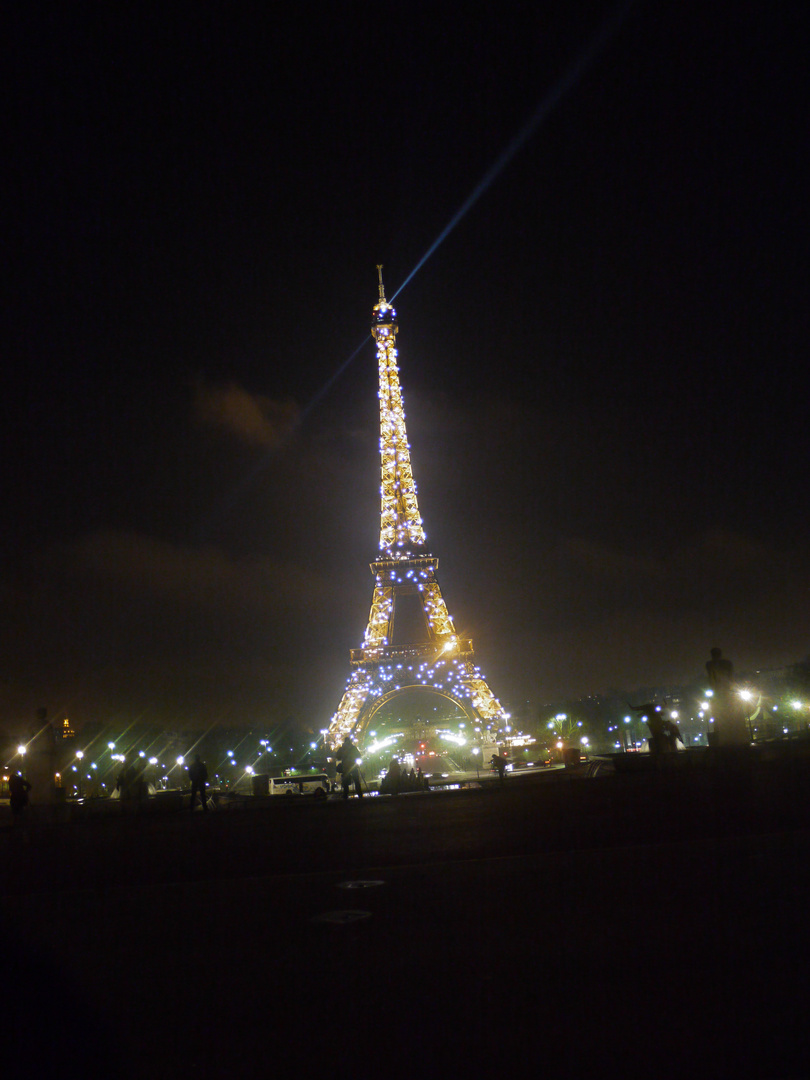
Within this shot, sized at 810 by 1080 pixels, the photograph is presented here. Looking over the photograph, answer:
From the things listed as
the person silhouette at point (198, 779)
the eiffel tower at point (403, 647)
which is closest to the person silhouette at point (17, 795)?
the person silhouette at point (198, 779)

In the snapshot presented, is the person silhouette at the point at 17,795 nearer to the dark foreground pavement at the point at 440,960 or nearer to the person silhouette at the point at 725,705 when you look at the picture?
the dark foreground pavement at the point at 440,960

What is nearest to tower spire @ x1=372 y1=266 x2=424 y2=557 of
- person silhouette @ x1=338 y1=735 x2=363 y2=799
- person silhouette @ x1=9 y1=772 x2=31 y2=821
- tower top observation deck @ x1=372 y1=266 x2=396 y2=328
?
tower top observation deck @ x1=372 y1=266 x2=396 y2=328

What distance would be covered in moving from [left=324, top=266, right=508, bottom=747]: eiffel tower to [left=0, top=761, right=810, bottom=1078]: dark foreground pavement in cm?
5881

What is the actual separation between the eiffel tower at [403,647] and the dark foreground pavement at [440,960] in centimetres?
5881

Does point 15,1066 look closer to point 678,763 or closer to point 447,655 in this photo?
point 678,763

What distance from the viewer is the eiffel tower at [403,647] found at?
66.5 meters

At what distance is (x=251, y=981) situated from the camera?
154 inches

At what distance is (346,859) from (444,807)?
6.63m

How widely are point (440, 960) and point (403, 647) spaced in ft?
215

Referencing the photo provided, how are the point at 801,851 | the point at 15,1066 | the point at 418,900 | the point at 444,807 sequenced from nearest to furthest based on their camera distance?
the point at 15,1066 < the point at 418,900 < the point at 801,851 < the point at 444,807

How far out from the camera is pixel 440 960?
3.92m

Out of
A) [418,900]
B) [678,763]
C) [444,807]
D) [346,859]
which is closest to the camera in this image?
[418,900]

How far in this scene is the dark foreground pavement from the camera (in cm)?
294

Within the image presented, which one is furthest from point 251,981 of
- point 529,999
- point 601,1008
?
point 601,1008
